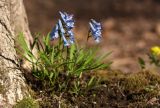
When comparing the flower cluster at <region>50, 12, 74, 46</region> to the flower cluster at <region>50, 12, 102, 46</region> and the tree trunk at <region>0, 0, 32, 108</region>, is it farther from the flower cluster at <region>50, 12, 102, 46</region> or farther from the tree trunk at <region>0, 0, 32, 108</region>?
the tree trunk at <region>0, 0, 32, 108</region>

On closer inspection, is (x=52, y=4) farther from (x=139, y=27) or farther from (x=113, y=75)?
(x=113, y=75)

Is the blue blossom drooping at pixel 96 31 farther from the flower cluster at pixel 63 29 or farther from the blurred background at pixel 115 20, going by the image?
the blurred background at pixel 115 20

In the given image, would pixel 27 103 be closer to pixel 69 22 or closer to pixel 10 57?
pixel 10 57

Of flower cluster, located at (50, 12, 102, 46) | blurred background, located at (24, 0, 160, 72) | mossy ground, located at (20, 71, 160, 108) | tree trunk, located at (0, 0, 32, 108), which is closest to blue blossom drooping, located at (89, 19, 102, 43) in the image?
flower cluster, located at (50, 12, 102, 46)

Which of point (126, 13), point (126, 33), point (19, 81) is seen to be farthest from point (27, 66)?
point (126, 13)

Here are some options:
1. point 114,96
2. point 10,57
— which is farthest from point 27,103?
point 114,96
